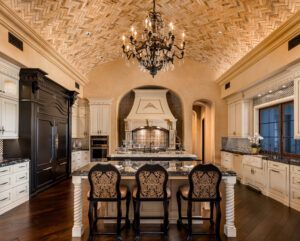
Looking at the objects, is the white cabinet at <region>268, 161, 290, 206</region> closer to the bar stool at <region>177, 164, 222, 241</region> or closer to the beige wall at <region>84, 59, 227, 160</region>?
the bar stool at <region>177, 164, 222, 241</region>

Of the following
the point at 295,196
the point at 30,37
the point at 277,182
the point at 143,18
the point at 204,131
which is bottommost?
the point at 295,196

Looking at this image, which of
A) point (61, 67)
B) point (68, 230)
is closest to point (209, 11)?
point (61, 67)

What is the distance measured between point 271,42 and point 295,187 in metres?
3.02

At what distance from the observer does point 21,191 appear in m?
5.46

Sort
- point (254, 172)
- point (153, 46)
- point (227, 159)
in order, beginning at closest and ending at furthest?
1. point (153, 46)
2. point (254, 172)
3. point (227, 159)

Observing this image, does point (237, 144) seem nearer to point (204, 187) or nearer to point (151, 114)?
point (151, 114)

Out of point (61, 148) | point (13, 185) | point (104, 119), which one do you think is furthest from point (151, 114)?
point (13, 185)

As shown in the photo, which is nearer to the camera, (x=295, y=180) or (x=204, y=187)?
(x=204, y=187)

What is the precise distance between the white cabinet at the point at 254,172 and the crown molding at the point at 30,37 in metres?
5.80

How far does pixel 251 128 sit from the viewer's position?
8469 mm

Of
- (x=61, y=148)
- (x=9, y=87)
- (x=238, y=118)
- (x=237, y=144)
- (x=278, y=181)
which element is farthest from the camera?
(x=237, y=144)

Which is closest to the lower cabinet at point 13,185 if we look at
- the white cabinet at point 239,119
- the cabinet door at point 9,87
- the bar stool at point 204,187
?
the cabinet door at point 9,87

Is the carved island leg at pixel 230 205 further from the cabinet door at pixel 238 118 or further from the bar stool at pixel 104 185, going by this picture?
the cabinet door at pixel 238 118

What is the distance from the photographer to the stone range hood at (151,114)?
417 inches
